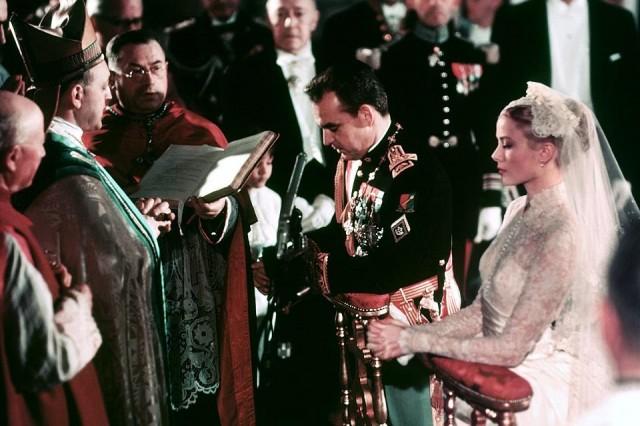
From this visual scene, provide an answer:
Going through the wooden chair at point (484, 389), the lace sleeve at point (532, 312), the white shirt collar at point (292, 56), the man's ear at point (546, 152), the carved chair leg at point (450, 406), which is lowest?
the carved chair leg at point (450, 406)

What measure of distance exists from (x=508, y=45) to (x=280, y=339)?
2.83 meters

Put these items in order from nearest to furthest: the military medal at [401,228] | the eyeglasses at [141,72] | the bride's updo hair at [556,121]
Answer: the bride's updo hair at [556,121], the military medal at [401,228], the eyeglasses at [141,72]

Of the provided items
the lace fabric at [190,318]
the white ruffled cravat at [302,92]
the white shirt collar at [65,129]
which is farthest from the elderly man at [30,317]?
the white ruffled cravat at [302,92]

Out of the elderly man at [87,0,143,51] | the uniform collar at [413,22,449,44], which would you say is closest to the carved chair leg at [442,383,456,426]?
the uniform collar at [413,22,449,44]

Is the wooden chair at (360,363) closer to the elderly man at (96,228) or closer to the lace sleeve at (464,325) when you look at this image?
the lace sleeve at (464,325)

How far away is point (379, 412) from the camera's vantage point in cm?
389

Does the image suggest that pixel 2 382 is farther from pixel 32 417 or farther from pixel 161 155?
pixel 161 155

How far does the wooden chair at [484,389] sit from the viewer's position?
3219mm

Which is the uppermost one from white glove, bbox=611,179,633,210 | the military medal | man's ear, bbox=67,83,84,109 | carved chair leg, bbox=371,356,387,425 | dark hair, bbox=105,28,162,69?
dark hair, bbox=105,28,162,69

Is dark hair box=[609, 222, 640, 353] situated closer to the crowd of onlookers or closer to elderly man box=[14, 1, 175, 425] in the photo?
the crowd of onlookers

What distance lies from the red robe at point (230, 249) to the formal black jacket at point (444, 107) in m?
1.60

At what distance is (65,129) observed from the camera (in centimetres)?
380

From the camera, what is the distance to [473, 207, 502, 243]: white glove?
5.82m

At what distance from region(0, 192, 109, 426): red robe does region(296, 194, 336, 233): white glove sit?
7.45ft
